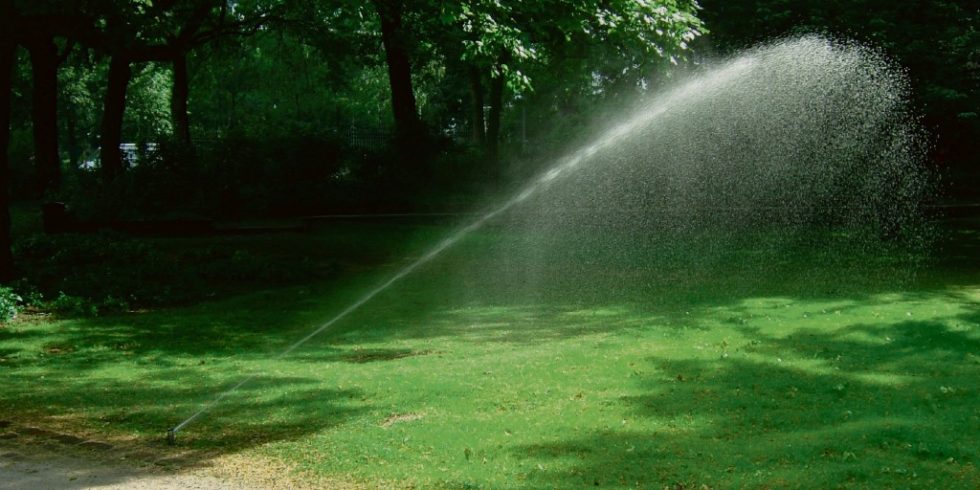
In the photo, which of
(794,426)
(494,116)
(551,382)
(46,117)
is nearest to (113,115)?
(46,117)

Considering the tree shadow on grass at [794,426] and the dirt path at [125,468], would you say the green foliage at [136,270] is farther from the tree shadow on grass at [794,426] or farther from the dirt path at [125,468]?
the tree shadow on grass at [794,426]

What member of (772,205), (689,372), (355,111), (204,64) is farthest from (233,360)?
(355,111)

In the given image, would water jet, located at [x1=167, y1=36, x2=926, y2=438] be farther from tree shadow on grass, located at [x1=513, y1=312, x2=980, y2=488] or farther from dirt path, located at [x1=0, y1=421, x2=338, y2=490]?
dirt path, located at [x1=0, y1=421, x2=338, y2=490]

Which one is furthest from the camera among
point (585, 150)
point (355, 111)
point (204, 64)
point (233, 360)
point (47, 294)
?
point (355, 111)

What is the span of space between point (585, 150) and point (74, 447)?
78.8ft

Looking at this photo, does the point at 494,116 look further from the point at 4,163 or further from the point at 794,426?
the point at 794,426

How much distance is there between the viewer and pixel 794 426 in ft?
23.3

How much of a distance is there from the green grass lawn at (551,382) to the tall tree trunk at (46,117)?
19988mm

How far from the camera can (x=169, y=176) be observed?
23719 millimetres

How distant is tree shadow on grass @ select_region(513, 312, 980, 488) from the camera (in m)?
6.06

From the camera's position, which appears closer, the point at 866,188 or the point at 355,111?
the point at 866,188

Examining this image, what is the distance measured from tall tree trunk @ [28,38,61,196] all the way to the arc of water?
15.1 meters

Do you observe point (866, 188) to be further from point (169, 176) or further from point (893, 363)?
point (169, 176)

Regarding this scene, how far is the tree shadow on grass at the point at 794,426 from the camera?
Result: 19.9ft
